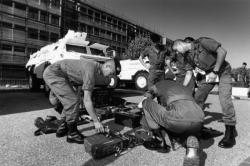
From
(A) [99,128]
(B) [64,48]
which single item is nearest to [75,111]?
(A) [99,128]

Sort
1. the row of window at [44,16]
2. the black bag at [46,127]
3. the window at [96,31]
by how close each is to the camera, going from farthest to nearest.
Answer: the window at [96,31] → the row of window at [44,16] → the black bag at [46,127]

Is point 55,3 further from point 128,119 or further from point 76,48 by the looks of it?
point 128,119

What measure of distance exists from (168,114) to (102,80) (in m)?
4.36

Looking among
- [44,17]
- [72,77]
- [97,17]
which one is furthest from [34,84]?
[97,17]

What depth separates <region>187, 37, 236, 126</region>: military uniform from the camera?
3.19 m

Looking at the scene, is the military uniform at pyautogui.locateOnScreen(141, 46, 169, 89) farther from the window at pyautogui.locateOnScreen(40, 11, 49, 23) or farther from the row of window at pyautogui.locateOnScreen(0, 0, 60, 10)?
the window at pyautogui.locateOnScreen(40, 11, 49, 23)

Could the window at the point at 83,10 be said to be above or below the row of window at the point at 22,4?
above

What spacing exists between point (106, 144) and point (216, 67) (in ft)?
6.57

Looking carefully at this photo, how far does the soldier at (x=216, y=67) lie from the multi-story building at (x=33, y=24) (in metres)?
20.3

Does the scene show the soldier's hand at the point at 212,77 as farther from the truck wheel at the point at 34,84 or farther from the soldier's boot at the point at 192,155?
the truck wheel at the point at 34,84

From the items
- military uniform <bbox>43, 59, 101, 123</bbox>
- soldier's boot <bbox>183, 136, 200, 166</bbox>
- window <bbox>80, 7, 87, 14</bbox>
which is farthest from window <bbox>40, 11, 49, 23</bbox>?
soldier's boot <bbox>183, 136, 200, 166</bbox>

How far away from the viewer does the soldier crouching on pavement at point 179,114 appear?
225 cm

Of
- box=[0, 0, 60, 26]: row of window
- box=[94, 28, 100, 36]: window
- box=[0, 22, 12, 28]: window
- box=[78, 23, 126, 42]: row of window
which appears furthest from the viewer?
box=[94, 28, 100, 36]: window

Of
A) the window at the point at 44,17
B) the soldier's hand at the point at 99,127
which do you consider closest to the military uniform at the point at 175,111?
the soldier's hand at the point at 99,127
